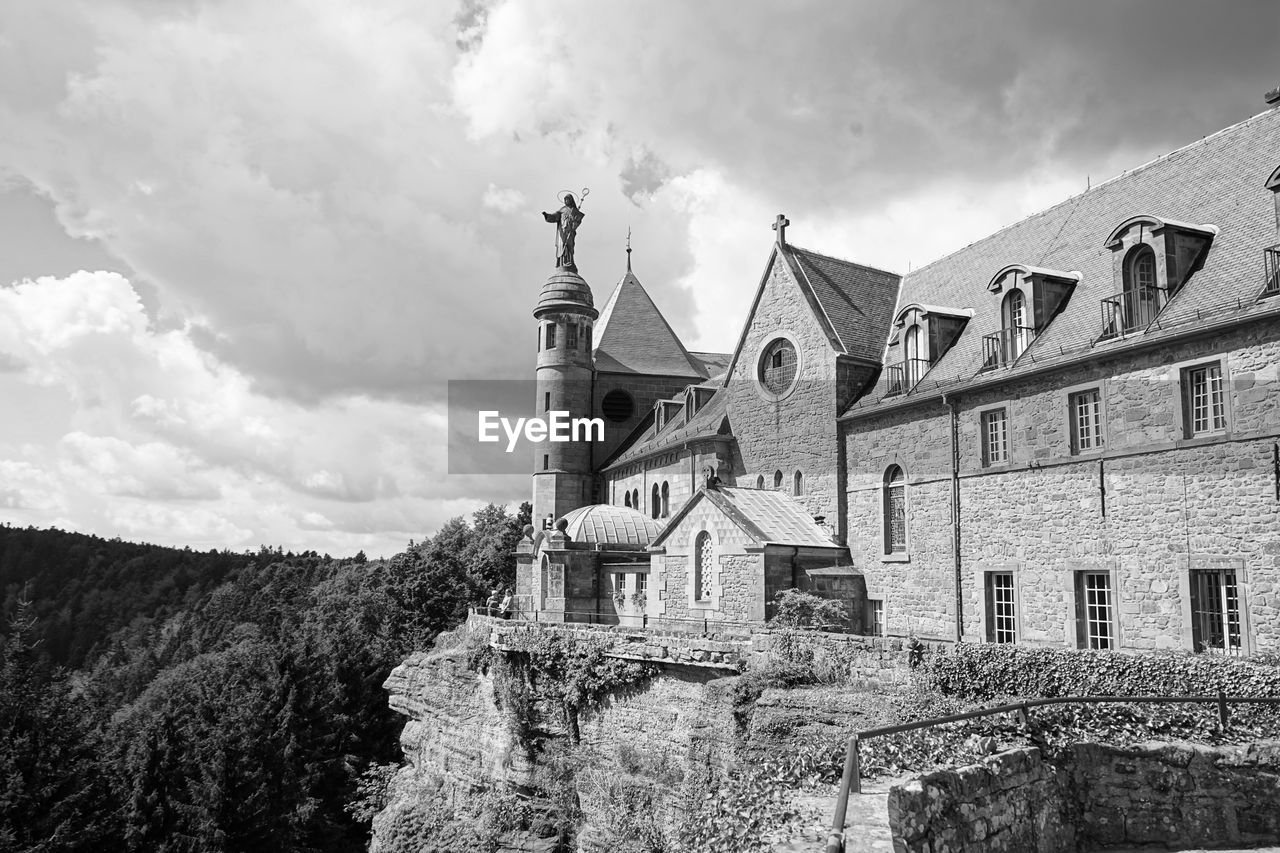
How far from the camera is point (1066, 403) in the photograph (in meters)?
21.0

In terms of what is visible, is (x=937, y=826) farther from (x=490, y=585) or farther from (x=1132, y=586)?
(x=490, y=585)

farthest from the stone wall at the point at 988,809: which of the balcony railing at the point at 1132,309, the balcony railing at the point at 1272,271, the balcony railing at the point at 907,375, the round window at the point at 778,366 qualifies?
the round window at the point at 778,366

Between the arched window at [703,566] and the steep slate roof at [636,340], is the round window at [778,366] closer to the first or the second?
the arched window at [703,566]

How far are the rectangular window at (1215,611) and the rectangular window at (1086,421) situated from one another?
3.42 metres

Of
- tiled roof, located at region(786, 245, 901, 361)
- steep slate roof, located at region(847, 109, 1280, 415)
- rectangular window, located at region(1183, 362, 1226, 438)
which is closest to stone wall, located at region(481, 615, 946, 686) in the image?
rectangular window, located at region(1183, 362, 1226, 438)

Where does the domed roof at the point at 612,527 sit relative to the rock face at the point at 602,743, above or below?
above

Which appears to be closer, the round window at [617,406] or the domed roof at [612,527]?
the domed roof at [612,527]

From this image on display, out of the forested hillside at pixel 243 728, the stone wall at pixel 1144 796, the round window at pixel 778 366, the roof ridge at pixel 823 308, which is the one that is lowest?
the forested hillside at pixel 243 728

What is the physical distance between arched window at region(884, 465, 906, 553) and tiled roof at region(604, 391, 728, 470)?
847 centimetres

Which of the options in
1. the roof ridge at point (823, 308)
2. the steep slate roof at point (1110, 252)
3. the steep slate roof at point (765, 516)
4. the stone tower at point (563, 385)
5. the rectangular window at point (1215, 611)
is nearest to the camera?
the rectangular window at point (1215, 611)

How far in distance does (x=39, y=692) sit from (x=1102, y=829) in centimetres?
3520

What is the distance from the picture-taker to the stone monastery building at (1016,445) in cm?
1789

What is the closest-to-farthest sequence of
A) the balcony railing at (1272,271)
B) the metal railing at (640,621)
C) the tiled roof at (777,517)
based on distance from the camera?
the balcony railing at (1272,271) → the metal railing at (640,621) → the tiled roof at (777,517)

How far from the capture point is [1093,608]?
20312 millimetres
